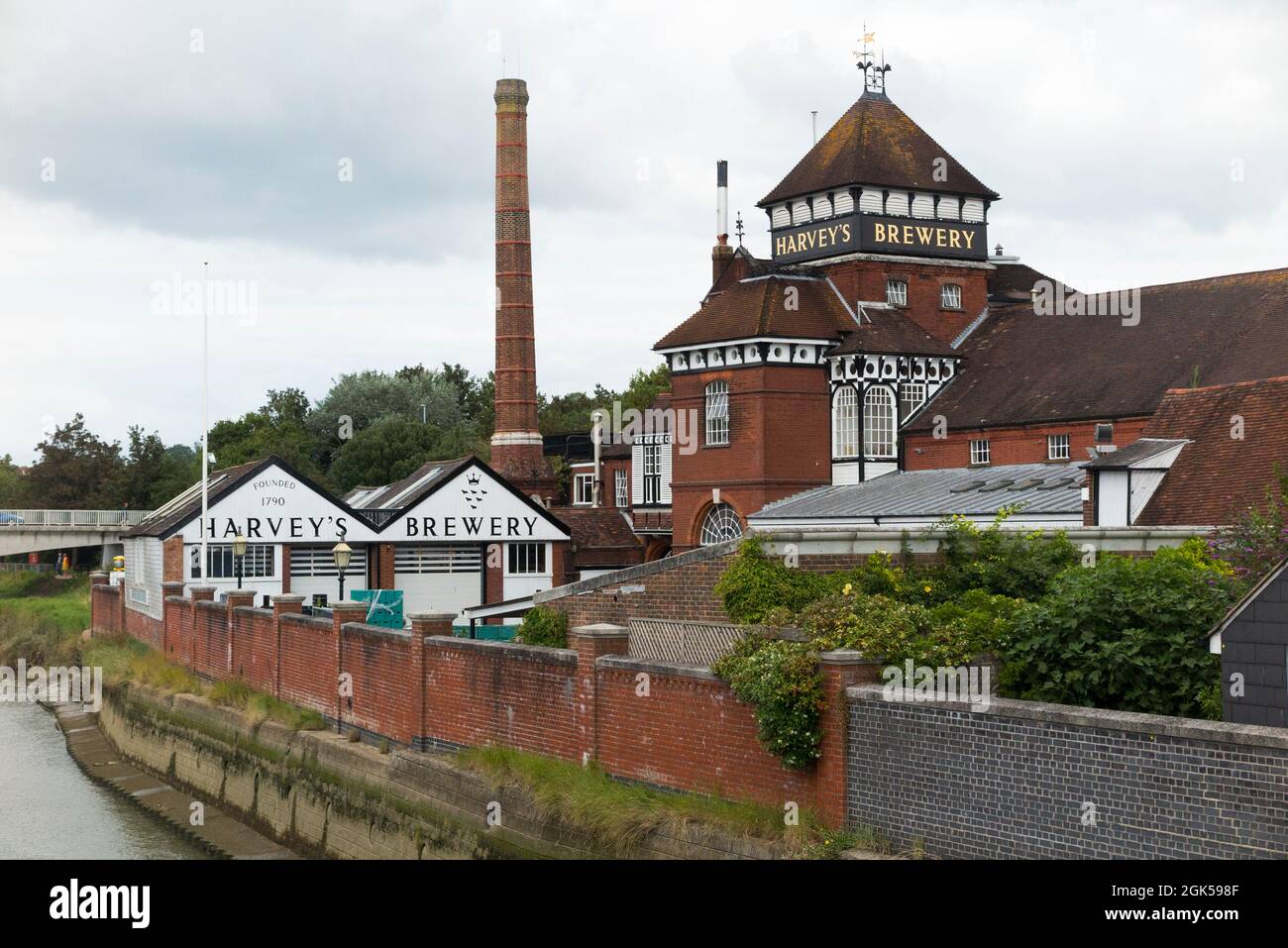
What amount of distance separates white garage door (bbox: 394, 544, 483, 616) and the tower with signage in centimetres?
689

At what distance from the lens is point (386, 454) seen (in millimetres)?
82812

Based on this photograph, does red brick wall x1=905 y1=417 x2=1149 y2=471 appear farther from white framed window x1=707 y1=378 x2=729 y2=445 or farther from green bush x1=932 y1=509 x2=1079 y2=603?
green bush x1=932 y1=509 x2=1079 y2=603

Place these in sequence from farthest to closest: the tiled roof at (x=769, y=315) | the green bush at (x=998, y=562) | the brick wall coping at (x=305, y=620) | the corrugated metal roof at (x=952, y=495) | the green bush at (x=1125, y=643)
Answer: the tiled roof at (x=769, y=315)
the corrugated metal roof at (x=952, y=495)
the brick wall coping at (x=305, y=620)
the green bush at (x=998, y=562)
the green bush at (x=1125, y=643)

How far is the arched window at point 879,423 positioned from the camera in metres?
44.0

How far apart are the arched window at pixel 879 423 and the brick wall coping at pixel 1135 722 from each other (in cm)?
3037

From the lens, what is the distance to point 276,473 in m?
43.5

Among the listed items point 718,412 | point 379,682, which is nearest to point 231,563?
point 718,412

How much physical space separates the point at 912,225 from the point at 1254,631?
3539 cm

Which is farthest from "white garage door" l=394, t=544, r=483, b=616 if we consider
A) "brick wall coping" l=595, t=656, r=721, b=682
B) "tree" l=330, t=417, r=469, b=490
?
"tree" l=330, t=417, r=469, b=490

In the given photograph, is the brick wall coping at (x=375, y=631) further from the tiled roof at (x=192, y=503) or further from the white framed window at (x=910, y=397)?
the white framed window at (x=910, y=397)

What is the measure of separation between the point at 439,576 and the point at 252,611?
16.8 meters

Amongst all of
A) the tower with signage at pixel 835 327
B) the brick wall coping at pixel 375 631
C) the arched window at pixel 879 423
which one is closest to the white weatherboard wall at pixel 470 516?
the tower with signage at pixel 835 327

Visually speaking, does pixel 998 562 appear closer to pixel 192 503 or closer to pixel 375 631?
pixel 375 631
